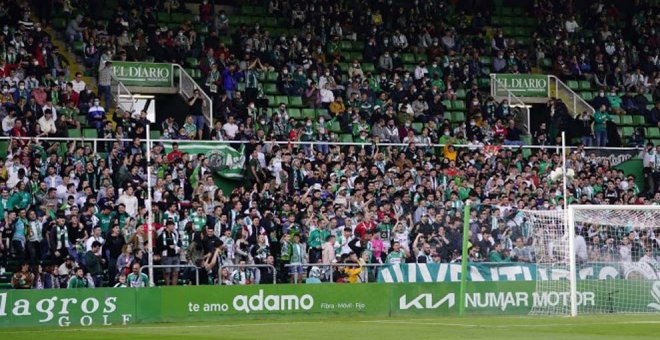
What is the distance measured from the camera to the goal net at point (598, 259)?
30.7 metres

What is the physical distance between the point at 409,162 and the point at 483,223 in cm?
409

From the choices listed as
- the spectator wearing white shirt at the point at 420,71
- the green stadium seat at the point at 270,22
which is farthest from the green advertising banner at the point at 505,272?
the green stadium seat at the point at 270,22

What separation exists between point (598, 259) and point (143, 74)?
14459 mm

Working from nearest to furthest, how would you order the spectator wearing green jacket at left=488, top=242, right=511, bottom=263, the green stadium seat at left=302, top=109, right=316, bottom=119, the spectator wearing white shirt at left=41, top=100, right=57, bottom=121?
the spectator wearing green jacket at left=488, top=242, right=511, bottom=263 → the spectator wearing white shirt at left=41, top=100, right=57, bottom=121 → the green stadium seat at left=302, top=109, right=316, bottom=119

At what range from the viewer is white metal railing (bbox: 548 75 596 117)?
4481 cm

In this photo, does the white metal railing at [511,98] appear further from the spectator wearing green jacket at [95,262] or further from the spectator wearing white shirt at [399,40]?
the spectator wearing green jacket at [95,262]

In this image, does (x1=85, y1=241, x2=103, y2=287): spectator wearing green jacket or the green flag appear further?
the green flag

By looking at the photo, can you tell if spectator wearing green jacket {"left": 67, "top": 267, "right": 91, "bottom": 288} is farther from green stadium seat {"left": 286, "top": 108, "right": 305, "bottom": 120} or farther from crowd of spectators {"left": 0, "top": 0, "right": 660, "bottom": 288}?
green stadium seat {"left": 286, "top": 108, "right": 305, "bottom": 120}

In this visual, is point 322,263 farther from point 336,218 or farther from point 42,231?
point 42,231

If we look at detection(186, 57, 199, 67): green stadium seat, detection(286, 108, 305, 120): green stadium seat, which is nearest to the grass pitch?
detection(286, 108, 305, 120): green stadium seat

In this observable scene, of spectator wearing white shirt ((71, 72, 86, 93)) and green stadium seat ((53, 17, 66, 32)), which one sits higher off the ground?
green stadium seat ((53, 17, 66, 32))

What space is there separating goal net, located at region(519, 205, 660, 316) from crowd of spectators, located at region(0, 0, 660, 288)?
0.87 feet

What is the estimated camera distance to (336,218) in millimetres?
32906

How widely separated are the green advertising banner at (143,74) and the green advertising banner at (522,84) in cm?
1107
